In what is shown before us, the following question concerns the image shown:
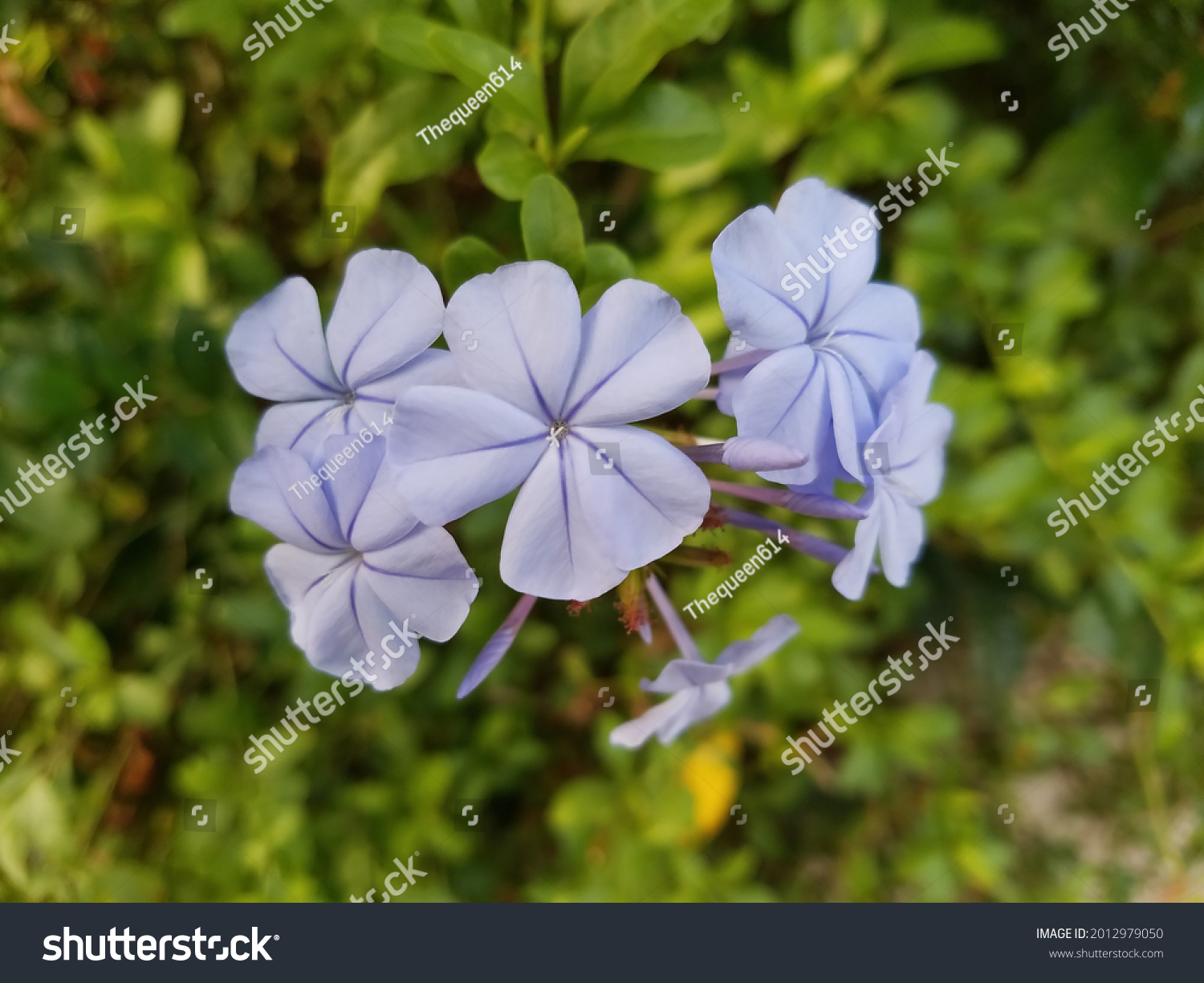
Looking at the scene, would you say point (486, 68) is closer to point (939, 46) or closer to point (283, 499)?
point (283, 499)

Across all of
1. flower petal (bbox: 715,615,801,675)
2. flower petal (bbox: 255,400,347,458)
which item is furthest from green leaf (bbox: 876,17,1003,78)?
flower petal (bbox: 255,400,347,458)

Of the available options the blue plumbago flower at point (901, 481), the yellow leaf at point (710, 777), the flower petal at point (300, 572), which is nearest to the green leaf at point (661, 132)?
the blue plumbago flower at point (901, 481)

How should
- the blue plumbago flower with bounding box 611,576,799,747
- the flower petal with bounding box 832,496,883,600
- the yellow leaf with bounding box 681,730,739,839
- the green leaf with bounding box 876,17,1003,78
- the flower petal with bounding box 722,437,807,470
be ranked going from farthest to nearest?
1. the yellow leaf with bounding box 681,730,739,839
2. the green leaf with bounding box 876,17,1003,78
3. the blue plumbago flower with bounding box 611,576,799,747
4. the flower petal with bounding box 832,496,883,600
5. the flower petal with bounding box 722,437,807,470

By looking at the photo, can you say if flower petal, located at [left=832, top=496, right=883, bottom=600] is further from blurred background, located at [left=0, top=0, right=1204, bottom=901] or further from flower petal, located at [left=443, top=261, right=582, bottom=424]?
blurred background, located at [left=0, top=0, right=1204, bottom=901]

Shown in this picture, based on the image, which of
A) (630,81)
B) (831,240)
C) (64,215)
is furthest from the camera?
(64,215)

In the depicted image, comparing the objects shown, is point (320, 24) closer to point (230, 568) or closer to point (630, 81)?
point (630, 81)
